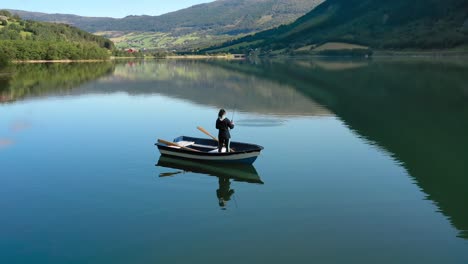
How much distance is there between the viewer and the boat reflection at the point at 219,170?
2765 cm

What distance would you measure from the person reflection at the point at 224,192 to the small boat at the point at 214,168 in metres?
0.84

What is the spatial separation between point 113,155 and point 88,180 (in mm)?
6350

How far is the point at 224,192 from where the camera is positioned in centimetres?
2569

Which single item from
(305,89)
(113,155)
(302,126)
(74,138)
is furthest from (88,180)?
(305,89)

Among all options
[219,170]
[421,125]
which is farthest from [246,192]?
[421,125]

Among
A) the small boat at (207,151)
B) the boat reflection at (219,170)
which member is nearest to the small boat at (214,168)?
the boat reflection at (219,170)

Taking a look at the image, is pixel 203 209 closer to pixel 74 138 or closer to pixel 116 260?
pixel 116 260

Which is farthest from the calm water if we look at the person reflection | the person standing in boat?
the person standing in boat

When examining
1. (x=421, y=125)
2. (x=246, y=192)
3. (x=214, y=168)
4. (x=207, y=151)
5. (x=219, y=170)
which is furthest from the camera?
(x=421, y=125)

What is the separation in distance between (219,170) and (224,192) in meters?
4.64

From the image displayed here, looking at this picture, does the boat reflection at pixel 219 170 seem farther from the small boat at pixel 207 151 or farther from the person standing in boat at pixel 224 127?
the person standing in boat at pixel 224 127

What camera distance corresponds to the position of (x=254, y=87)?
93.3 meters

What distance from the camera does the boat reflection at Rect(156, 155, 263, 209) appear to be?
90.7ft

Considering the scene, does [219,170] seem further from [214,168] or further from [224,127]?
[224,127]
